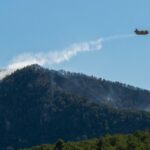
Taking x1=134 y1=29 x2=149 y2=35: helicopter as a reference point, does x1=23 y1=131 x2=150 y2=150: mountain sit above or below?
below

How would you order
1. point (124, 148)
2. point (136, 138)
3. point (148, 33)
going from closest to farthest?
→ point (148, 33) < point (124, 148) < point (136, 138)

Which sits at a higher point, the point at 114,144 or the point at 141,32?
the point at 141,32

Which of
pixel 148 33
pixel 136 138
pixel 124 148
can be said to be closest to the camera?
pixel 148 33

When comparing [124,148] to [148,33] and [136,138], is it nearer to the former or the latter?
[136,138]

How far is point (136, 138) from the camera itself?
19750 cm

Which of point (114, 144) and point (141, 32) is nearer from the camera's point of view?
point (141, 32)

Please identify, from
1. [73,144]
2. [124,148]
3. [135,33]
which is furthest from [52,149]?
[135,33]

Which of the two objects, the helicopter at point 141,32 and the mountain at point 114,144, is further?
the mountain at point 114,144

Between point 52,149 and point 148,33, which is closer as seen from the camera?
point 148,33

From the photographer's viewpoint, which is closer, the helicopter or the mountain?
the helicopter

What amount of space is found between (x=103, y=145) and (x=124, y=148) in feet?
17.3

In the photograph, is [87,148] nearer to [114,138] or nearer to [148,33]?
[114,138]

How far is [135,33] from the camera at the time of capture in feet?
319

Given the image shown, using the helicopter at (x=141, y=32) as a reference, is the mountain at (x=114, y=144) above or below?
below
